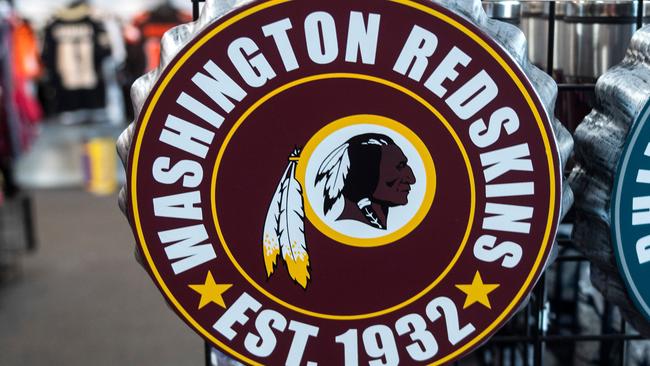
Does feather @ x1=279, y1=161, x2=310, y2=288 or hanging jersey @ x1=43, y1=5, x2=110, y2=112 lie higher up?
hanging jersey @ x1=43, y1=5, x2=110, y2=112

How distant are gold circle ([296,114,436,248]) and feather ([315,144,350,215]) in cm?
2

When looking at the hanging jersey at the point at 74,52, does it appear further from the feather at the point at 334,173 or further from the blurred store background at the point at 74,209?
the feather at the point at 334,173

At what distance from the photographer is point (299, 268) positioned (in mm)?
737

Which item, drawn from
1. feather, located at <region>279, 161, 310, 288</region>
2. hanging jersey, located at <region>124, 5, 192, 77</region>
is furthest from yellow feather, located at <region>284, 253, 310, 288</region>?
hanging jersey, located at <region>124, 5, 192, 77</region>

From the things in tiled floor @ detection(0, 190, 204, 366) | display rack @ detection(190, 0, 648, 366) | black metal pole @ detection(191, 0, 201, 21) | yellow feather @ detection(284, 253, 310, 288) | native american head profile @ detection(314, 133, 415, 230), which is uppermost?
black metal pole @ detection(191, 0, 201, 21)

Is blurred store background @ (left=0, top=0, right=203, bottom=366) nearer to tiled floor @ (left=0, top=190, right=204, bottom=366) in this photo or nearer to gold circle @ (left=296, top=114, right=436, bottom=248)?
tiled floor @ (left=0, top=190, right=204, bottom=366)

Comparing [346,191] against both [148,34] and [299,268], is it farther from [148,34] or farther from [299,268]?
[148,34]

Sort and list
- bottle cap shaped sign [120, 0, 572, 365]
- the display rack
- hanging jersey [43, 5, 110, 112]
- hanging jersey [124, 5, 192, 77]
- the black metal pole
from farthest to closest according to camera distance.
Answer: hanging jersey [43, 5, 110, 112], hanging jersey [124, 5, 192, 77], the display rack, the black metal pole, bottle cap shaped sign [120, 0, 572, 365]

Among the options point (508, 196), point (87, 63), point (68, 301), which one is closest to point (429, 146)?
point (508, 196)

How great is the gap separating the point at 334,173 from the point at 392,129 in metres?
0.07

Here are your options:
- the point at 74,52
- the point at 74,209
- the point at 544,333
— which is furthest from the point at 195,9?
the point at 74,52

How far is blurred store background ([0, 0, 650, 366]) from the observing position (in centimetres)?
98

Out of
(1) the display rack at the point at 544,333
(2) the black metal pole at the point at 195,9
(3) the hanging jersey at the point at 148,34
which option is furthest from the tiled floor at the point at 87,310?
(2) the black metal pole at the point at 195,9

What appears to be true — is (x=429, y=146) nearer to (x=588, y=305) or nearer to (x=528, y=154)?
(x=528, y=154)
